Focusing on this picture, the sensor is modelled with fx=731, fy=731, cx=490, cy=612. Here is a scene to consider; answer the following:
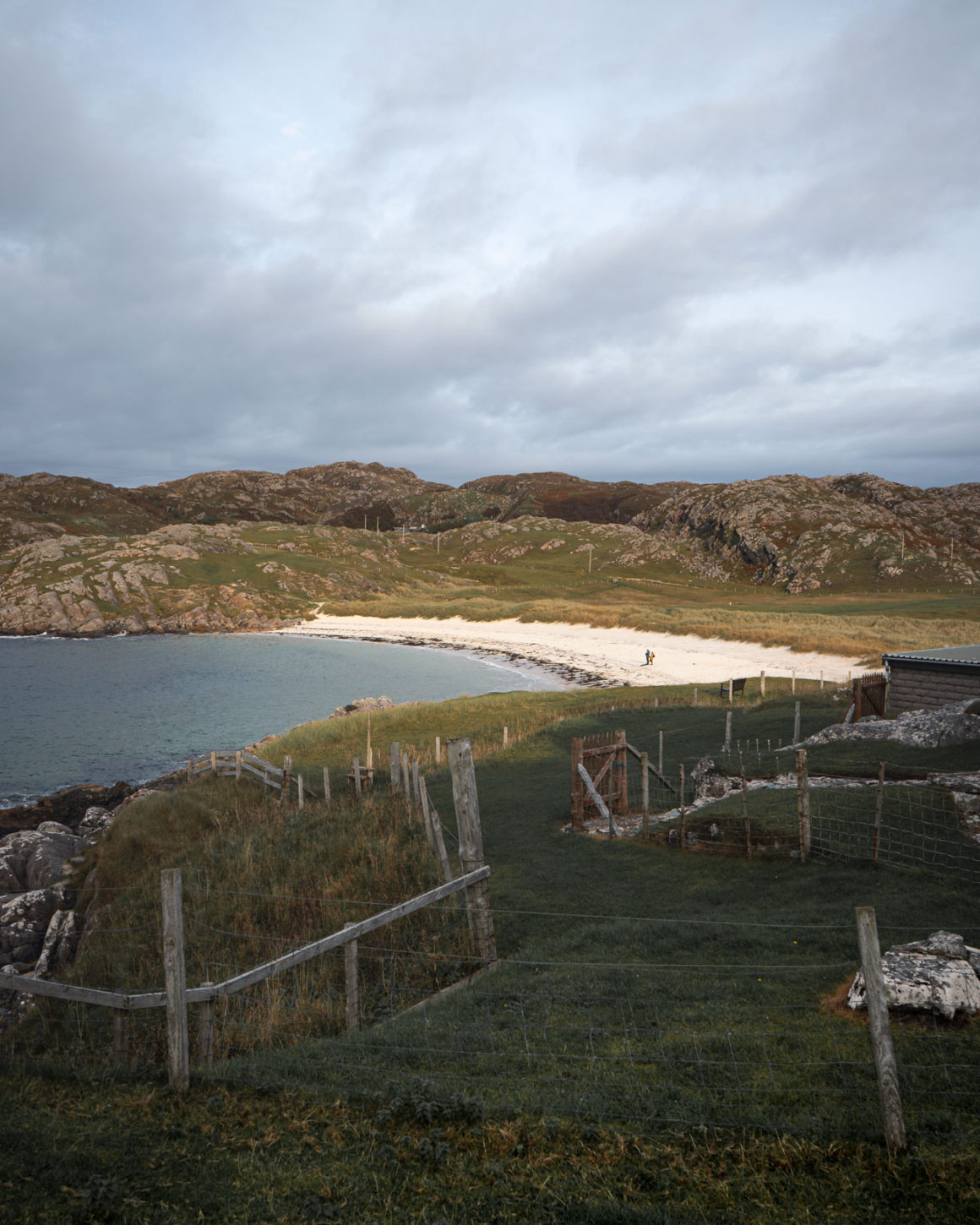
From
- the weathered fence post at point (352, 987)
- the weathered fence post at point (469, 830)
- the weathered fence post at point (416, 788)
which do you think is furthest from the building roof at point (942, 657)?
the weathered fence post at point (352, 987)

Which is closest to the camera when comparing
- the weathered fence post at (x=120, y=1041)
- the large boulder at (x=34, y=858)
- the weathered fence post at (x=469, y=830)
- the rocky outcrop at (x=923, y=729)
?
the weathered fence post at (x=120, y=1041)

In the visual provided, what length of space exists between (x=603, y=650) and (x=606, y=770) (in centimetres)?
5485

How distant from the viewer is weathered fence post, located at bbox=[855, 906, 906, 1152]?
585cm

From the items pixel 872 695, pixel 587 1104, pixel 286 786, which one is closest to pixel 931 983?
pixel 587 1104

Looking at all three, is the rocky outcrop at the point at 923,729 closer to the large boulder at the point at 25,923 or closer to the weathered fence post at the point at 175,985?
the weathered fence post at the point at 175,985

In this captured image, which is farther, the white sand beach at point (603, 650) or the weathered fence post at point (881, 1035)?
the white sand beach at point (603, 650)

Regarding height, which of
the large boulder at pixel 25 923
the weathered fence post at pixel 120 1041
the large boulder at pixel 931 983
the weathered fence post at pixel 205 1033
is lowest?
the large boulder at pixel 25 923

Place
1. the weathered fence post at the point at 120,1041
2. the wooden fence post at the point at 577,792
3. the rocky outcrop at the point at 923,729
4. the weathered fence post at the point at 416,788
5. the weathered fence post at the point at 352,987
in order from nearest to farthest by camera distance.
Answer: the weathered fence post at the point at 120,1041, the weathered fence post at the point at 352,987, the weathered fence post at the point at 416,788, the wooden fence post at the point at 577,792, the rocky outcrop at the point at 923,729

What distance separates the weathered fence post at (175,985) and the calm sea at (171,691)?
32544 millimetres

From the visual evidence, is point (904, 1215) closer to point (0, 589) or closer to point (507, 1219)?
point (507, 1219)

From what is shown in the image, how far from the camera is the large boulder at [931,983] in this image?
25.3ft

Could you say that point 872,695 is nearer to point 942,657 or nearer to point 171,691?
point 942,657

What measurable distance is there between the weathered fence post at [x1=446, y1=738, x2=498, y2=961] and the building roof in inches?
829

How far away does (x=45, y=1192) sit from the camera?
568cm
